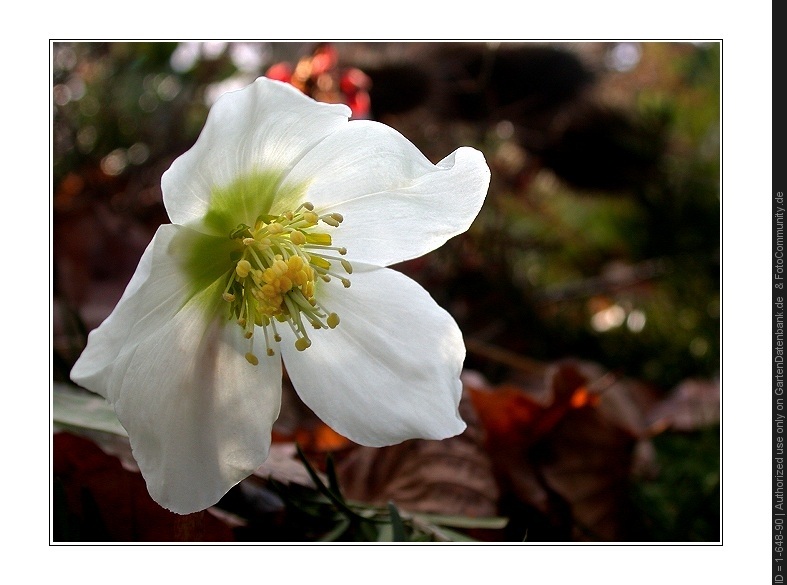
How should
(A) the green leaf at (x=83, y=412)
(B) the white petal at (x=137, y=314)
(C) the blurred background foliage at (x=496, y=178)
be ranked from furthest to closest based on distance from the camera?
(C) the blurred background foliage at (x=496, y=178)
(A) the green leaf at (x=83, y=412)
(B) the white petal at (x=137, y=314)

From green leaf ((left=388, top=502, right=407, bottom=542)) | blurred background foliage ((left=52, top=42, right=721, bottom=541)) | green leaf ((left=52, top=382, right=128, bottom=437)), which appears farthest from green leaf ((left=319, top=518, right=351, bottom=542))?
blurred background foliage ((left=52, top=42, right=721, bottom=541))

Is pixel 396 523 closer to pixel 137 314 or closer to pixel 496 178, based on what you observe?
pixel 137 314

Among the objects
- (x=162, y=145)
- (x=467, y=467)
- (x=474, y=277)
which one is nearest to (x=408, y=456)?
(x=467, y=467)

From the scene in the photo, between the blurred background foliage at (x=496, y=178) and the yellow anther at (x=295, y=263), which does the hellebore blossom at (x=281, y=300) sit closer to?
the yellow anther at (x=295, y=263)

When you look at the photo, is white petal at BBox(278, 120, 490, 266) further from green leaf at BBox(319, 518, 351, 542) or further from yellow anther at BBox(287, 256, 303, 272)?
green leaf at BBox(319, 518, 351, 542)

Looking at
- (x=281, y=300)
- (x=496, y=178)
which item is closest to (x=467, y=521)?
(x=281, y=300)

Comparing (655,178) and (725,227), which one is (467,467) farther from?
(655,178)

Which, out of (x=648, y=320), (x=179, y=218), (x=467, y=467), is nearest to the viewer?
(x=179, y=218)

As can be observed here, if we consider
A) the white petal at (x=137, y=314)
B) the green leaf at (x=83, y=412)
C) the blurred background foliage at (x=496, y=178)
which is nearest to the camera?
the white petal at (x=137, y=314)

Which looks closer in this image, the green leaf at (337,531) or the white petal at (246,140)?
the white petal at (246,140)

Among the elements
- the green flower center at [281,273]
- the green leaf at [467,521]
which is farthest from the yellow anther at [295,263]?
the green leaf at [467,521]
